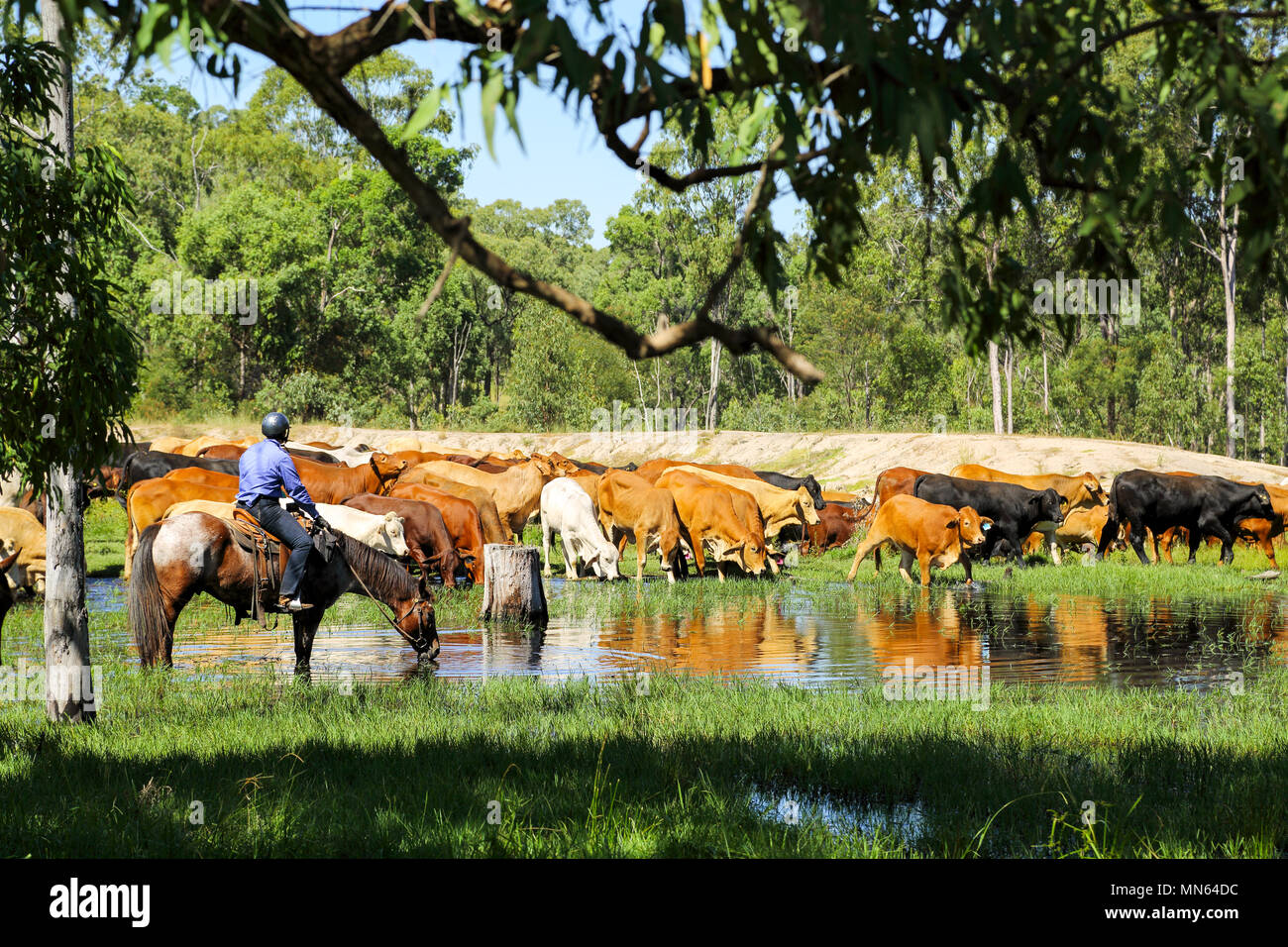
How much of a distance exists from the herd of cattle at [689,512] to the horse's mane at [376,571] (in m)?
3.51

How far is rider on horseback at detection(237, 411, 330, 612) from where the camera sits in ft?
39.1

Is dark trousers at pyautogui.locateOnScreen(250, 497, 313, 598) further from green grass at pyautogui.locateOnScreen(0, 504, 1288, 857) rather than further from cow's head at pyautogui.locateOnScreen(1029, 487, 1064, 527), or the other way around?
cow's head at pyautogui.locateOnScreen(1029, 487, 1064, 527)

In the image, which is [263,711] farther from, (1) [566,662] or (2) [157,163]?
(2) [157,163]

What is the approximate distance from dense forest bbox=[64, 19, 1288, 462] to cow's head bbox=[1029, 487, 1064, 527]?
22200mm

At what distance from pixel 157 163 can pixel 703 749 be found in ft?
252

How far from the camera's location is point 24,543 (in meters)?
18.2

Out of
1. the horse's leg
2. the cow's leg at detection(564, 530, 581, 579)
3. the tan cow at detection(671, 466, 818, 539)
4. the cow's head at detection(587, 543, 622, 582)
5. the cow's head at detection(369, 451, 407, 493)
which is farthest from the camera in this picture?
the tan cow at detection(671, 466, 818, 539)

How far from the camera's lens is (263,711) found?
9945mm

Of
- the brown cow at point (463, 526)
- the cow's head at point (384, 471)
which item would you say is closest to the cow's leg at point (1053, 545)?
the brown cow at point (463, 526)

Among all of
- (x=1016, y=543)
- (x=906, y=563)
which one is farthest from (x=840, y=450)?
(x=906, y=563)

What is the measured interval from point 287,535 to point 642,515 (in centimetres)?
1191

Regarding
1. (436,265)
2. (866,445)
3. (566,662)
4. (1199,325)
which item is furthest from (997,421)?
(566,662)

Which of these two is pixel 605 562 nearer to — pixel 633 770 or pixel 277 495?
pixel 277 495

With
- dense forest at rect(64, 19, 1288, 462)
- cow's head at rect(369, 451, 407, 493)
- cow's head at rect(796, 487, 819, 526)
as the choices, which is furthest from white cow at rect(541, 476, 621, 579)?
dense forest at rect(64, 19, 1288, 462)
